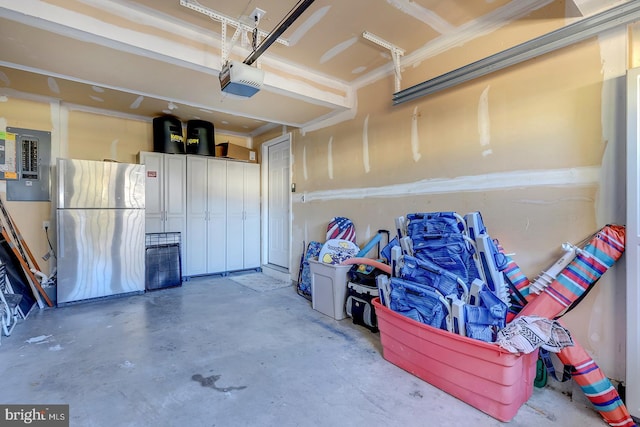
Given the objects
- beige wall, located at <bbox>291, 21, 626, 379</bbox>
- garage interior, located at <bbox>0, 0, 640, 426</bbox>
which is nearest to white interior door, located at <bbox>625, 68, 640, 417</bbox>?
garage interior, located at <bbox>0, 0, 640, 426</bbox>

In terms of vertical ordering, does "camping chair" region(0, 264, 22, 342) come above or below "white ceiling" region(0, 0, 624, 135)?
below

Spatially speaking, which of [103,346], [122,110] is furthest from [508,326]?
[122,110]

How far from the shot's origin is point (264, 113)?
3.84 m

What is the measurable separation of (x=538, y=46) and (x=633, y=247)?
1.42 metres

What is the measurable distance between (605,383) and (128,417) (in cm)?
272

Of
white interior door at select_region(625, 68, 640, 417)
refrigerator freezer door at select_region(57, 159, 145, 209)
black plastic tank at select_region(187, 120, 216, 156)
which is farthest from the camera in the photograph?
black plastic tank at select_region(187, 120, 216, 156)

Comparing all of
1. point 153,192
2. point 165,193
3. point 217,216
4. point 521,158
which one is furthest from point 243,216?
point 521,158

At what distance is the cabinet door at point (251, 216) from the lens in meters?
5.43

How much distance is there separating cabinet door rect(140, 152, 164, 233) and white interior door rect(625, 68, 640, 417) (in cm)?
510

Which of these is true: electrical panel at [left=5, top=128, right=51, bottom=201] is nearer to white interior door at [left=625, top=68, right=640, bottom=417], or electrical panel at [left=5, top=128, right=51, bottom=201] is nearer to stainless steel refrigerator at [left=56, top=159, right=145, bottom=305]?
stainless steel refrigerator at [left=56, top=159, right=145, bottom=305]

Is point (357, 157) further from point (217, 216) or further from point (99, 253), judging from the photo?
point (99, 253)

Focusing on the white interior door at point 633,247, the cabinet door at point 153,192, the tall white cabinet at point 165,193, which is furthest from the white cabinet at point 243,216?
the white interior door at point 633,247

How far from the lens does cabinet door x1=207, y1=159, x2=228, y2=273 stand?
16.6ft

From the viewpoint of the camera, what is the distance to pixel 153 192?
4.55 m
